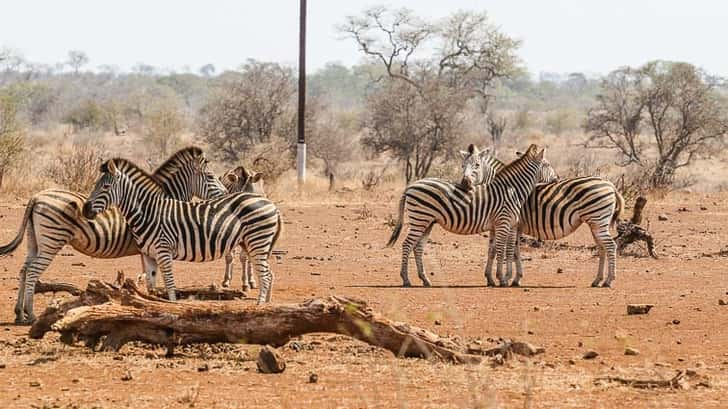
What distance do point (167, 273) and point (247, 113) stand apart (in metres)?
23.3

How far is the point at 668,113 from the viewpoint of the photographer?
121 feet

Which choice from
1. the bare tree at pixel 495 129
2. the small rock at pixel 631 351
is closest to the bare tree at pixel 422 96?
the bare tree at pixel 495 129

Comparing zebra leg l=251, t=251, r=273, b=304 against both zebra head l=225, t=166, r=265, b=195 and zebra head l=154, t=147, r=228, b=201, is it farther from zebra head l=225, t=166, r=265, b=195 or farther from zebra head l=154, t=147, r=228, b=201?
zebra head l=225, t=166, r=265, b=195

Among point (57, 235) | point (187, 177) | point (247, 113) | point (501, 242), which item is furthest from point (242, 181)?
point (247, 113)

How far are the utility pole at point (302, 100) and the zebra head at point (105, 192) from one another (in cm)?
1650

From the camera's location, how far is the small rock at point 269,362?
9.01 meters

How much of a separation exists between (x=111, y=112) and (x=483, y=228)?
45.6 m

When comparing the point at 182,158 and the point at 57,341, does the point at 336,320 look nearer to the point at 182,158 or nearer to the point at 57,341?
the point at 57,341

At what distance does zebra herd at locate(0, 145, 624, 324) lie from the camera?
1151 cm

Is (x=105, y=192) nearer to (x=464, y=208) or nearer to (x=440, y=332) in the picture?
(x=440, y=332)

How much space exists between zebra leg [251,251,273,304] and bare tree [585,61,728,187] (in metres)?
20.4

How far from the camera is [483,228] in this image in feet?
50.5

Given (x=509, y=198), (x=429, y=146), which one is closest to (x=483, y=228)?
(x=509, y=198)

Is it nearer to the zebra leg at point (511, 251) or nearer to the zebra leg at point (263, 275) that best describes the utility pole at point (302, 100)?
the zebra leg at point (511, 251)
